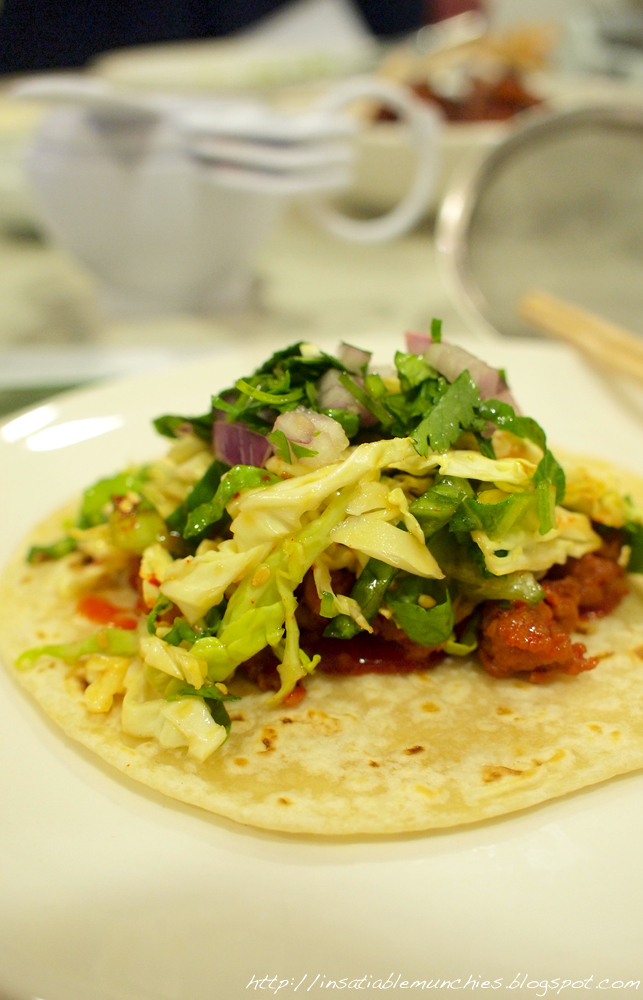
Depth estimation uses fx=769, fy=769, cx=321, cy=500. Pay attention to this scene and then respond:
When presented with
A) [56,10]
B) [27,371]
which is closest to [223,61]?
[56,10]

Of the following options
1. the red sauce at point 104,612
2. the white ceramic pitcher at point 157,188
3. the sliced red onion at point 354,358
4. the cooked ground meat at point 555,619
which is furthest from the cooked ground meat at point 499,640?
the white ceramic pitcher at point 157,188

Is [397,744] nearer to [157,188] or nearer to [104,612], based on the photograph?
[104,612]

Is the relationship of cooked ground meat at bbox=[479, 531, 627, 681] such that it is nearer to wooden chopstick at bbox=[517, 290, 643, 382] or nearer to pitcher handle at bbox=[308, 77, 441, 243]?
wooden chopstick at bbox=[517, 290, 643, 382]

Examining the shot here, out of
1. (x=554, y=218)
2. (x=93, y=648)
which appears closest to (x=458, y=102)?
(x=554, y=218)

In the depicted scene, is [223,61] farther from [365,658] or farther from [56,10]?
[365,658]

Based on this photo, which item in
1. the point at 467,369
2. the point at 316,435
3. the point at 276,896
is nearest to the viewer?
the point at 276,896

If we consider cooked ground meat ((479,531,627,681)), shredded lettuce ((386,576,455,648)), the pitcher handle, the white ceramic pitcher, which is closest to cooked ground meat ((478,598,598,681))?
cooked ground meat ((479,531,627,681))

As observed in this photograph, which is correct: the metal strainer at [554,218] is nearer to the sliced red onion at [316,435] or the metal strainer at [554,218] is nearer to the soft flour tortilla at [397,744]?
the sliced red onion at [316,435]
